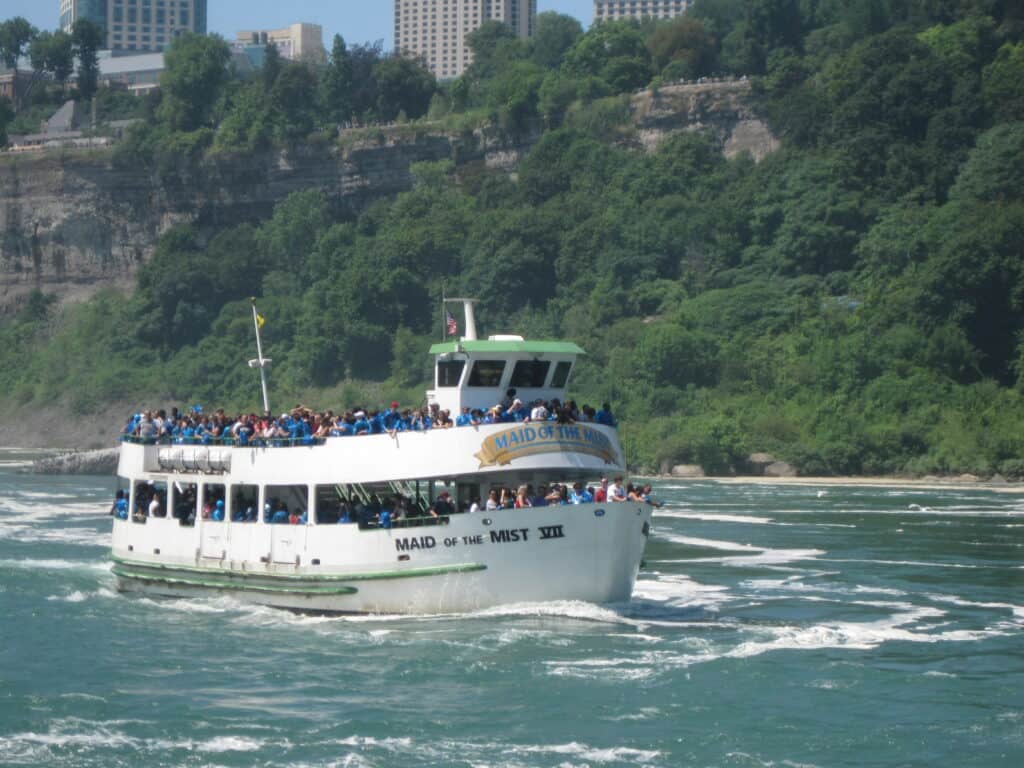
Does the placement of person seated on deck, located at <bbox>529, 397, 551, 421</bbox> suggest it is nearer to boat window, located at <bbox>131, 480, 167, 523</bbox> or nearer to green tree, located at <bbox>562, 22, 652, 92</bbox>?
boat window, located at <bbox>131, 480, 167, 523</bbox>

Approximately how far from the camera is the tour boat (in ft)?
114

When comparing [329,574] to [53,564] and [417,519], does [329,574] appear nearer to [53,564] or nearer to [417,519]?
[417,519]

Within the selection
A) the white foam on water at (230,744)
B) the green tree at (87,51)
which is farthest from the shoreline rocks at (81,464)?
the green tree at (87,51)

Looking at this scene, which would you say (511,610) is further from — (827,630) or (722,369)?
(722,369)

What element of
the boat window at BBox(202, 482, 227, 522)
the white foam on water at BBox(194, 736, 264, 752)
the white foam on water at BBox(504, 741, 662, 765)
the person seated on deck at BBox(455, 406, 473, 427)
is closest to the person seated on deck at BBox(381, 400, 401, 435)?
the person seated on deck at BBox(455, 406, 473, 427)

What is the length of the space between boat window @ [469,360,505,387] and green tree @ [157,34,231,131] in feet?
437

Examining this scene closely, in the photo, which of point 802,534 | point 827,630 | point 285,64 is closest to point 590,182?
point 285,64

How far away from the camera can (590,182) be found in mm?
135625

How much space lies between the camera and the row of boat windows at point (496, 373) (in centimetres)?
3762

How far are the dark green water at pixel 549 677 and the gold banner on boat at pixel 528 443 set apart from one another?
3.04 metres

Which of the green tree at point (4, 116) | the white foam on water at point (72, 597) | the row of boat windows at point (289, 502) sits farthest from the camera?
the green tree at point (4, 116)

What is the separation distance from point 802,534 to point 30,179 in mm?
119020

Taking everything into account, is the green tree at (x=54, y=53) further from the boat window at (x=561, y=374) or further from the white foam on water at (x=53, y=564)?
the boat window at (x=561, y=374)

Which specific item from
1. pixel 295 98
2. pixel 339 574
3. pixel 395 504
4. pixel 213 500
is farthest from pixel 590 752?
pixel 295 98
